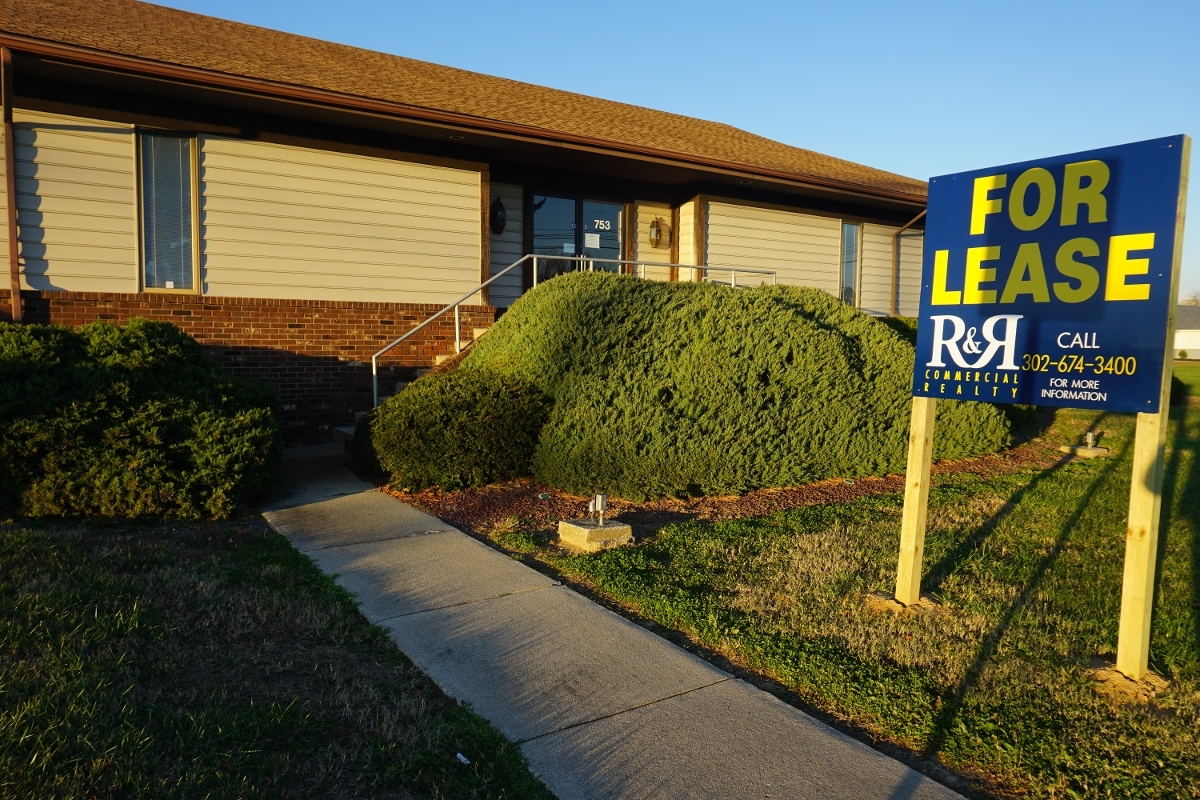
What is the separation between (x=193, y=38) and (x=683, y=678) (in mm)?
11003

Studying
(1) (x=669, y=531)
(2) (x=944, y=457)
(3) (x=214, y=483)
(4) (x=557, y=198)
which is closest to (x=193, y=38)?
(4) (x=557, y=198)

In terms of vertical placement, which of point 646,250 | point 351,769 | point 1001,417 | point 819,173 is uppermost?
point 819,173

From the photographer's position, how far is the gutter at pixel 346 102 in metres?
8.20

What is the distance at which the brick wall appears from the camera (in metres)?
9.34

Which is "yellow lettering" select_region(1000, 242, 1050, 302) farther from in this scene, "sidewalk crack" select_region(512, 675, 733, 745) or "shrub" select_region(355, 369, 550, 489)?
"shrub" select_region(355, 369, 550, 489)

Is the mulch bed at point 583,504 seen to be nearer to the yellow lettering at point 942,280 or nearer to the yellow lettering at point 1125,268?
the yellow lettering at point 942,280

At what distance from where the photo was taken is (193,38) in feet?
35.8

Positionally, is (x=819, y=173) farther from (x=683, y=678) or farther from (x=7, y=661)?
(x=7, y=661)

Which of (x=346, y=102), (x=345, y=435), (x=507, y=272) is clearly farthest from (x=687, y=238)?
(x=345, y=435)

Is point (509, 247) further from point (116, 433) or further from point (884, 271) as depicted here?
point (884, 271)

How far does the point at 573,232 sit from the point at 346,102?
15.6 ft

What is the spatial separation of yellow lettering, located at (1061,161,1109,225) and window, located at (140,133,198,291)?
Answer: 919cm

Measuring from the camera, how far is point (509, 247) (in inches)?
513

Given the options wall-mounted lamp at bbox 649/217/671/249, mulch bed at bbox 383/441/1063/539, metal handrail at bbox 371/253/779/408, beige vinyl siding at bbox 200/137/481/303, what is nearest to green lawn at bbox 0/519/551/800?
mulch bed at bbox 383/441/1063/539
